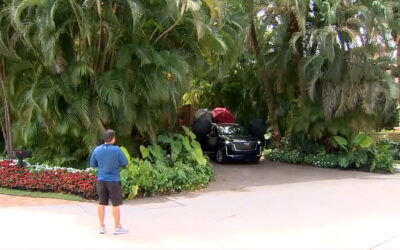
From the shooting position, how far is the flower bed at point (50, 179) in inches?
384

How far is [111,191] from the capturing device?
6656 mm

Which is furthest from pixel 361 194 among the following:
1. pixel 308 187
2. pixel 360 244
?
pixel 360 244

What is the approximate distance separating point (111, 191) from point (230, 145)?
9776 mm

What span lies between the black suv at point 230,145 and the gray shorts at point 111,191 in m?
9.70

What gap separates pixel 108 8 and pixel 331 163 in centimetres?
995

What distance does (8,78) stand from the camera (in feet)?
37.7

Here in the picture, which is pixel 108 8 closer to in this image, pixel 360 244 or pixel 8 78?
pixel 8 78

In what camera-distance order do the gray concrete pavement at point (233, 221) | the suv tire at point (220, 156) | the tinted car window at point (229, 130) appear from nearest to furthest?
the gray concrete pavement at point (233, 221) < the suv tire at point (220, 156) < the tinted car window at point (229, 130)

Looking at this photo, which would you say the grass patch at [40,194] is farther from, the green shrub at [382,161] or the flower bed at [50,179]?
the green shrub at [382,161]

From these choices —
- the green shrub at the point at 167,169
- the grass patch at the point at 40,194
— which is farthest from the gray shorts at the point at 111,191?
the grass patch at the point at 40,194

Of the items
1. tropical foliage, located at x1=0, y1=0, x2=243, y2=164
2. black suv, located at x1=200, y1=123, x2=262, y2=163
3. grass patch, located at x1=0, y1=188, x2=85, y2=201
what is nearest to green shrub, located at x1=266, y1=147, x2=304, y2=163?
black suv, located at x1=200, y1=123, x2=262, y2=163

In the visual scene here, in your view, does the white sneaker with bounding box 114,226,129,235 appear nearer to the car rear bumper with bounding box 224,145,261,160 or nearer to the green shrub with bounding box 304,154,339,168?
the car rear bumper with bounding box 224,145,261,160

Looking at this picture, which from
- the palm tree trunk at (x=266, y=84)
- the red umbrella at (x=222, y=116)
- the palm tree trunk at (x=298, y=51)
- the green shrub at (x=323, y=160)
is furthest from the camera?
the red umbrella at (x=222, y=116)

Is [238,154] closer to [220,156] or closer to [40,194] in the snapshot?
[220,156]
